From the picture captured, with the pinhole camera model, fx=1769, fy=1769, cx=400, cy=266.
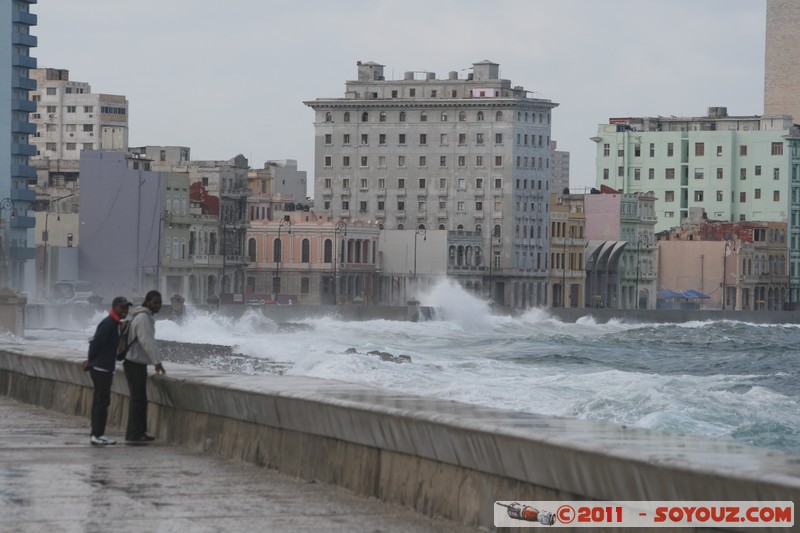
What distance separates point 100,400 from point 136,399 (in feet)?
1.01

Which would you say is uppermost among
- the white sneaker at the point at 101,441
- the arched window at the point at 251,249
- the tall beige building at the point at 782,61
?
the tall beige building at the point at 782,61

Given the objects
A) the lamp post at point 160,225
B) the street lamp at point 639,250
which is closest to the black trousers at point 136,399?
the lamp post at point 160,225

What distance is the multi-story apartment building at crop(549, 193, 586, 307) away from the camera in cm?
14825

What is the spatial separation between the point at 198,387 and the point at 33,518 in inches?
161

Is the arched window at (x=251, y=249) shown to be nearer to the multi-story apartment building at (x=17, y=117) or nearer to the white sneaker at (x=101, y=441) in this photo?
the multi-story apartment building at (x=17, y=117)

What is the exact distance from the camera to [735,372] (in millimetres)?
65562

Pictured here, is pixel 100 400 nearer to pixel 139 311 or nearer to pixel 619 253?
pixel 139 311

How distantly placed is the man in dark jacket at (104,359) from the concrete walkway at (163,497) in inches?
12.5

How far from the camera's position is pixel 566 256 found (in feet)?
490

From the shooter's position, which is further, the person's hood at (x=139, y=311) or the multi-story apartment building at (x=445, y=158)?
the multi-story apartment building at (x=445, y=158)
